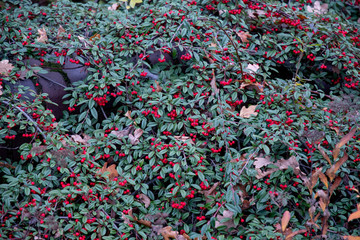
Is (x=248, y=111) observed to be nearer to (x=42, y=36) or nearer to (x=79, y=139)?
(x=79, y=139)

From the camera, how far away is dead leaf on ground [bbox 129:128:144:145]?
3088 mm

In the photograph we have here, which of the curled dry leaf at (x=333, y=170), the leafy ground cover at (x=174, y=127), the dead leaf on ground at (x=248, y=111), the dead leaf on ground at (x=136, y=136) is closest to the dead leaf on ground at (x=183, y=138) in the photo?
the leafy ground cover at (x=174, y=127)

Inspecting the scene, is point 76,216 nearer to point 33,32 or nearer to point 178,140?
point 178,140

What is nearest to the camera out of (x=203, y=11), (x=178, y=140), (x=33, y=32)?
(x=178, y=140)

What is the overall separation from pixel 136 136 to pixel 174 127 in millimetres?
351

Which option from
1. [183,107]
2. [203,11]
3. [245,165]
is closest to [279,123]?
[245,165]

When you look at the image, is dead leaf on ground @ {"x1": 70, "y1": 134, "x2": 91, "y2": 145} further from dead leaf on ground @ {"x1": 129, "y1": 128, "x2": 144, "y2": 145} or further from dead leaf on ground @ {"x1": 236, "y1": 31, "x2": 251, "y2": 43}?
dead leaf on ground @ {"x1": 236, "y1": 31, "x2": 251, "y2": 43}

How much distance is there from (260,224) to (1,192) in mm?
2082

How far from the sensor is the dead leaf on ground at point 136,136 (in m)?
3.09

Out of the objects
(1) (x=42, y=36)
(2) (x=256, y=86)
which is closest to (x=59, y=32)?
(1) (x=42, y=36)

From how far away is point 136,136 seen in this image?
3121mm

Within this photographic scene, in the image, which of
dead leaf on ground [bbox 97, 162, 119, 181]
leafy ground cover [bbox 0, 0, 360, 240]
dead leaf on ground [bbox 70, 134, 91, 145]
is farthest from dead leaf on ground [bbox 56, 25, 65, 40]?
dead leaf on ground [bbox 97, 162, 119, 181]

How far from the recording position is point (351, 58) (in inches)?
143

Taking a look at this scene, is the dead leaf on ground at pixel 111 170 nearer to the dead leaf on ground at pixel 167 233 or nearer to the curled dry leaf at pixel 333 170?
the dead leaf on ground at pixel 167 233
